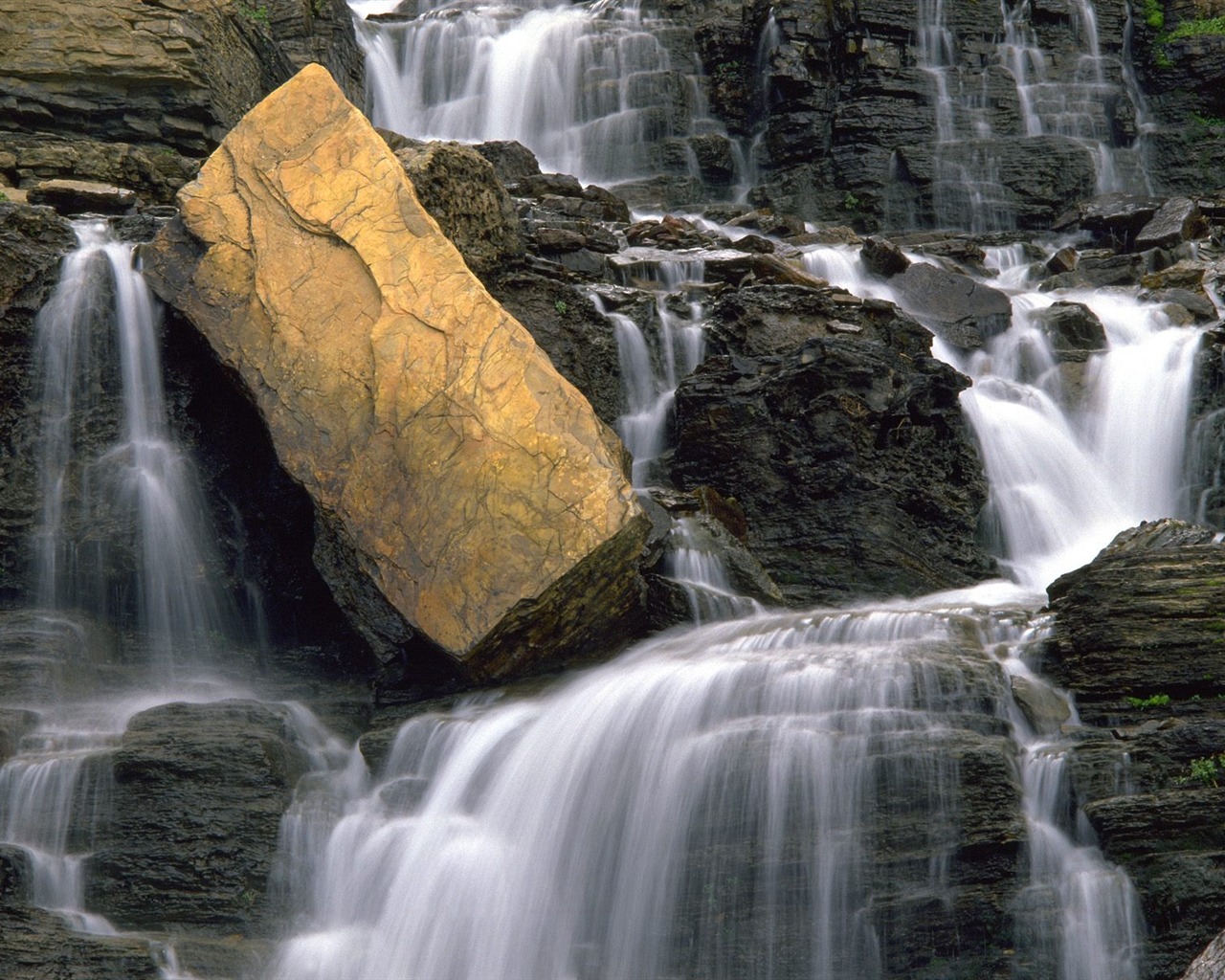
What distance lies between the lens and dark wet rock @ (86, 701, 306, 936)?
22.5 feet

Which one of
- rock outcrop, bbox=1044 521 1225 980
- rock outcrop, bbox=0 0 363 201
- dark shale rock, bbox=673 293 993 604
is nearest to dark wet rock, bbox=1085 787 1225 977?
rock outcrop, bbox=1044 521 1225 980

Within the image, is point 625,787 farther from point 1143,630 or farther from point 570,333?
point 570,333

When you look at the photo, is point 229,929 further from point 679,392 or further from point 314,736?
point 679,392

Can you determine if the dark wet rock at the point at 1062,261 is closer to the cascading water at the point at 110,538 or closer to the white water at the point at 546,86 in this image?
the white water at the point at 546,86

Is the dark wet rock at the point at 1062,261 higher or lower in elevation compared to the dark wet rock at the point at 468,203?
higher

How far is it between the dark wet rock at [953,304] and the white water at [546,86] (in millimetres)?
6767

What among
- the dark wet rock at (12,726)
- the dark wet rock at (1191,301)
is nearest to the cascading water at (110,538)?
the dark wet rock at (12,726)

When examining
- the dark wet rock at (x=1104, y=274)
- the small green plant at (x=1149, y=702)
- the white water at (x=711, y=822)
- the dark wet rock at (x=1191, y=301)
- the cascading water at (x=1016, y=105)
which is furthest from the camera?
the cascading water at (x=1016, y=105)

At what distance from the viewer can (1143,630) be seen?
267 inches

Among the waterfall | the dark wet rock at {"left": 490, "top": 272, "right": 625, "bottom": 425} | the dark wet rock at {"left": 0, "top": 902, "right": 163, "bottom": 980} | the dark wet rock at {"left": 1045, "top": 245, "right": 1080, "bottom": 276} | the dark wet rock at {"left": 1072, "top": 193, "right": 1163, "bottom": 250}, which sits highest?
the dark wet rock at {"left": 1072, "top": 193, "right": 1163, "bottom": 250}

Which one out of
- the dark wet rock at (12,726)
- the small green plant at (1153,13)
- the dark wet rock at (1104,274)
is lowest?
the dark wet rock at (12,726)

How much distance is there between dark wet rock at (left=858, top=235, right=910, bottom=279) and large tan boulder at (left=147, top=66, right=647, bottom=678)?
742cm

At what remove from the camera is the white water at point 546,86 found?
20.6 meters

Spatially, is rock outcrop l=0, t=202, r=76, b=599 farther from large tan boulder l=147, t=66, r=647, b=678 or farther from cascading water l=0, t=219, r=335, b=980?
large tan boulder l=147, t=66, r=647, b=678
